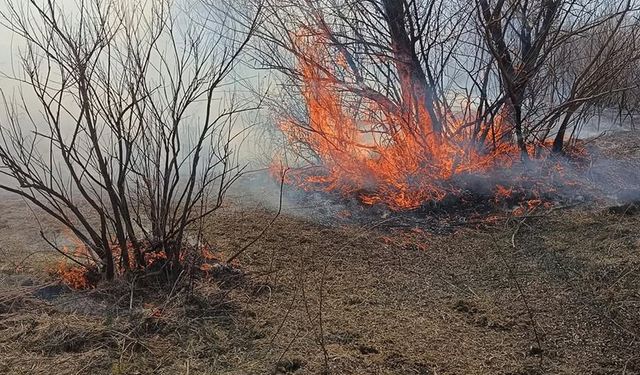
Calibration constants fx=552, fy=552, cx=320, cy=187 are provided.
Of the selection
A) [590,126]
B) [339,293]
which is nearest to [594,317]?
[339,293]

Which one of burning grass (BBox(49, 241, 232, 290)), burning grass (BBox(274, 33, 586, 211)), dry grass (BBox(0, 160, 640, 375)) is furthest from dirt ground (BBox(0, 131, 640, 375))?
burning grass (BBox(274, 33, 586, 211))

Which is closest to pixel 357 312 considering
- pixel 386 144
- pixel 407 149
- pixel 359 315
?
pixel 359 315

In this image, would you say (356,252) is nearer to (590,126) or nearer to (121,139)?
(121,139)

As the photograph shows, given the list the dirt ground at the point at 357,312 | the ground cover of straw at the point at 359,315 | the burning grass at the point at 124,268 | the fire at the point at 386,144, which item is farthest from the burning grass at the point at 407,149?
the burning grass at the point at 124,268

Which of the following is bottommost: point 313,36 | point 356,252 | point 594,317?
point 594,317

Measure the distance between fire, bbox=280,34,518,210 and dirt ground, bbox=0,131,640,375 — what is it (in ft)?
5.88

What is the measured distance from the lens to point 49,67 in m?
4.27

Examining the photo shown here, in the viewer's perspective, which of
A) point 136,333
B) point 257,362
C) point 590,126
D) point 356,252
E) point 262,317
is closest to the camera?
point 257,362

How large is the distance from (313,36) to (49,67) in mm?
4122

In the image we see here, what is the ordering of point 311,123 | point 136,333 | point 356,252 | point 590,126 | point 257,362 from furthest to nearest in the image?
point 590,126
point 311,123
point 356,252
point 136,333
point 257,362

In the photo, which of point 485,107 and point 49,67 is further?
point 485,107

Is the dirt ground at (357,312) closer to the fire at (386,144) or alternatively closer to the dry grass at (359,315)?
the dry grass at (359,315)

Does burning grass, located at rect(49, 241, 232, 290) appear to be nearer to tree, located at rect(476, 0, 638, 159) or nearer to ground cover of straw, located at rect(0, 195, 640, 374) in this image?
ground cover of straw, located at rect(0, 195, 640, 374)

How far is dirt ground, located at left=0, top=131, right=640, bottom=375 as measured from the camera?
3.36m
